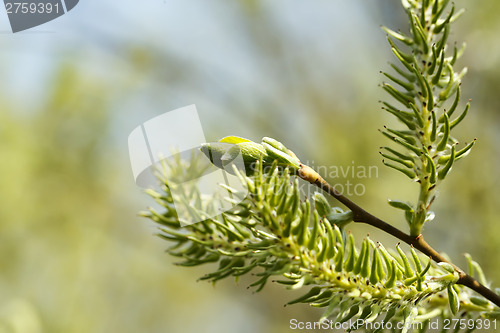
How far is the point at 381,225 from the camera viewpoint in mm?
704

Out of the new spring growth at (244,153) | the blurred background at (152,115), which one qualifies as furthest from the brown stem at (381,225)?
the blurred background at (152,115)

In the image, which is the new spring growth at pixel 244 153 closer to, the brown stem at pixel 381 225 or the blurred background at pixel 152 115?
the brown stem at pixel 381 225

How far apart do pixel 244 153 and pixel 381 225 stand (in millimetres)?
221

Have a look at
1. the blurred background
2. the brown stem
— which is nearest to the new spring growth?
the brown stem

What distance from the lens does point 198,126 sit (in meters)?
0.88

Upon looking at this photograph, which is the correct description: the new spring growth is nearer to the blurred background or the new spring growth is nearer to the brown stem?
the brown stem

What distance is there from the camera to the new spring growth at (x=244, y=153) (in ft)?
2.23

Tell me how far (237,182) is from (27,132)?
2545 mm

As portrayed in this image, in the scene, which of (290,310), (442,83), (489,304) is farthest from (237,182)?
(290,310)

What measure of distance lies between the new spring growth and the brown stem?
3 cm

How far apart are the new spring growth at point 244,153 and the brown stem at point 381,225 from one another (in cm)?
3

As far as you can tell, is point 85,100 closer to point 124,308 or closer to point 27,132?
point 27,132

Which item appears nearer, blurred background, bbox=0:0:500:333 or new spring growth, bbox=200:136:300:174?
new spring growth, bbox=200:136:300:174

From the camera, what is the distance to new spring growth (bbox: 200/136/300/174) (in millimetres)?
681
